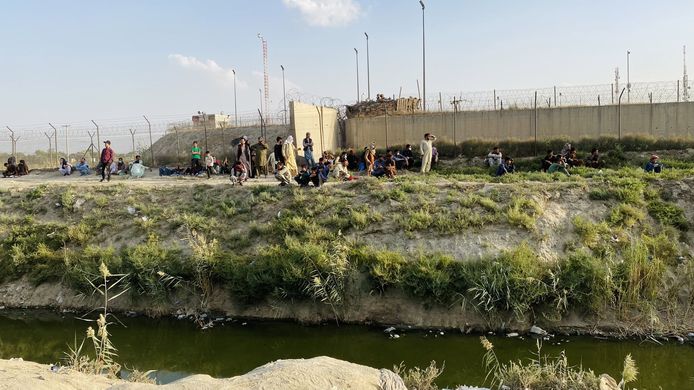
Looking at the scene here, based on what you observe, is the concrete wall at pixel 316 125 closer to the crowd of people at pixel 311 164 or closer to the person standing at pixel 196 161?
the crowd of people at pixel 311 164

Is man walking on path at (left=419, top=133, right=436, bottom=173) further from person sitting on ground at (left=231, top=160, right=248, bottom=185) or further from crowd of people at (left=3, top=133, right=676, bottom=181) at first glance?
person sitting on ground at (left=231, top=160, right=248, bottom=185)

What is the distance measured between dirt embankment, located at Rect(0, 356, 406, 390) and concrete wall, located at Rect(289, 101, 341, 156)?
17942mm

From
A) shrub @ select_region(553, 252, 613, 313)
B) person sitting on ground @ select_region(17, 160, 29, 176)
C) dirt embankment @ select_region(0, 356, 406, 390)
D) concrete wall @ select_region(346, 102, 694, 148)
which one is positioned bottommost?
shrub @ select_region(553, 252, 613, 313)

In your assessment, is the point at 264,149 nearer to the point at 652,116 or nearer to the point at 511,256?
the point at 511,256

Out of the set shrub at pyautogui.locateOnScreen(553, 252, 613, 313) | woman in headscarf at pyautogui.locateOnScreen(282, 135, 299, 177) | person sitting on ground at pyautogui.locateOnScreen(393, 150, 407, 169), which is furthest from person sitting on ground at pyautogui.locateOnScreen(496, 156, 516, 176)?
shrub at pyautogui.locateOnScreen(553, 252, 613, 313)

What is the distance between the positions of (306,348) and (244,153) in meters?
9.24

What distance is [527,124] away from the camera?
25.4 meters

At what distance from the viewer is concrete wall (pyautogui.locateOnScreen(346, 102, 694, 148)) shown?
24.0 m

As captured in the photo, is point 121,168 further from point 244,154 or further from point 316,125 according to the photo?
point 244,154

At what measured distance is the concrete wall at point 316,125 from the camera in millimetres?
24016

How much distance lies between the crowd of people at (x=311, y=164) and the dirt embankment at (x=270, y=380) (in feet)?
32.6

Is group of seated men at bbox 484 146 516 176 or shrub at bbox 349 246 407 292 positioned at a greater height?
group of seated men at bbox 484 146 516 176

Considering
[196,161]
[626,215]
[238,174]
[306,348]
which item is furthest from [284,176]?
[626,215]

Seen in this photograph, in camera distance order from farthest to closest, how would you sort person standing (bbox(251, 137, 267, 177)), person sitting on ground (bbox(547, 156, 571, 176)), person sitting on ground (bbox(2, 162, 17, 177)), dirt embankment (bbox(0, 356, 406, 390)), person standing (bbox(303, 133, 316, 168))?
person sitting on ground (bbox(2, 162, 17, 177)), person standing (bbox(303, 133, 316, 168)), person standing (bbox(251, 137, 267, 177)), person sitting on ground (bbox(547, 156, 571, 176)), dirt embankment (bbox(0, 356, 406, 390))
